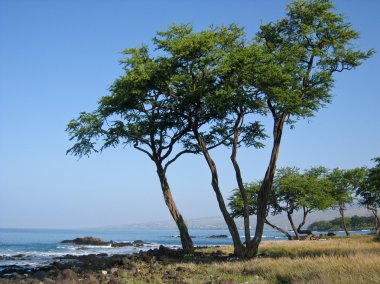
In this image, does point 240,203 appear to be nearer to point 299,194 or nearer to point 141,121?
point 299,194

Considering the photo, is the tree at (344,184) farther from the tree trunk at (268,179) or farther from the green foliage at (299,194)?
the tree trunk at (268,179)

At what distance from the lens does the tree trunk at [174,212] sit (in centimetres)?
2947

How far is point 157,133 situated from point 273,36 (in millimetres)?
9898

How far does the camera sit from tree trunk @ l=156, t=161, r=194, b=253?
29.5 m

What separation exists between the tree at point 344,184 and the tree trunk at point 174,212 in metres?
38.6

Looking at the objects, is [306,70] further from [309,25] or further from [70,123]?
[70,123]

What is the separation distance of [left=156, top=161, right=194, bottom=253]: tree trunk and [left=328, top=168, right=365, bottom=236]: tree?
38619 mm

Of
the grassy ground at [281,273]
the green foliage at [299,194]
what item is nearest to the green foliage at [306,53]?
the grassy ground at [281,273]

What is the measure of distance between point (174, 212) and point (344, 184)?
42545 millimetres

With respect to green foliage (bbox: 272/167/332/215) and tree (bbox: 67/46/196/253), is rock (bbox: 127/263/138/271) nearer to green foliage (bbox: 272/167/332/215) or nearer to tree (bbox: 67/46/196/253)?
tree (bbox: 67/46/196/253)

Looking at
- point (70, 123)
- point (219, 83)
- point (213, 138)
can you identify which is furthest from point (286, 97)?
point (70, 123)

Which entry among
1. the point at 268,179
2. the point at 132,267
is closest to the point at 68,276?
the point at 132,267

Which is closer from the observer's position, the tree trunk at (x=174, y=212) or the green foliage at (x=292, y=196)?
the tree trunk at (x=174, y=212)

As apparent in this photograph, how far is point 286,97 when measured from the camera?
2366 centimetres
